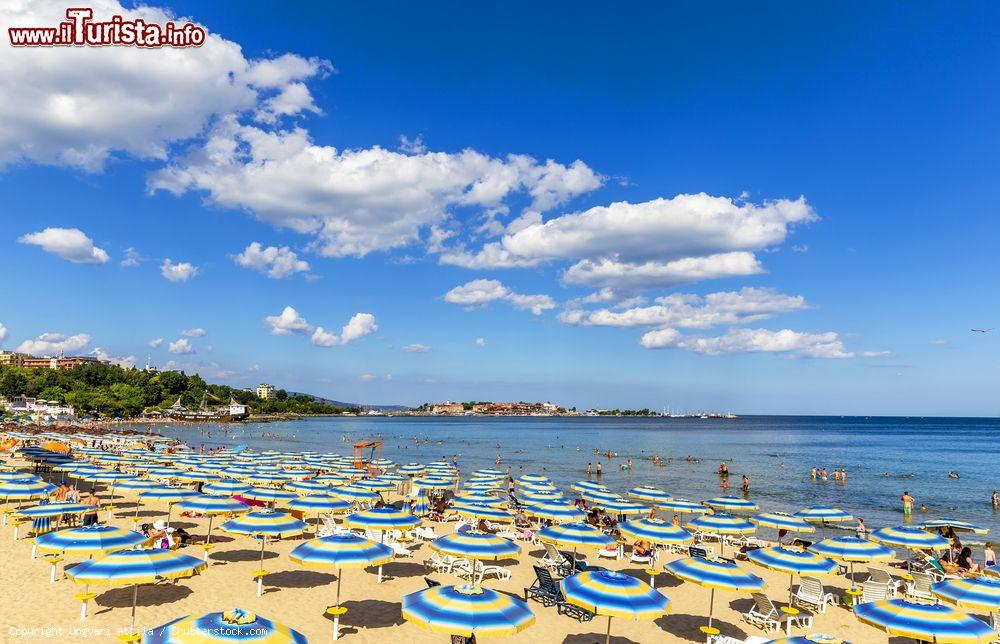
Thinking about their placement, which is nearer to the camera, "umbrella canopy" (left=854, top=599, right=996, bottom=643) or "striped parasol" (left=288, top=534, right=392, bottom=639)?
"umbrella canopy" (left=854, top=599, right=996, bottom=643)

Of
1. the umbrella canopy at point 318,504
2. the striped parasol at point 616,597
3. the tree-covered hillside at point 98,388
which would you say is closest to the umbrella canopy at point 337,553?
the striped parasol at point 616,597

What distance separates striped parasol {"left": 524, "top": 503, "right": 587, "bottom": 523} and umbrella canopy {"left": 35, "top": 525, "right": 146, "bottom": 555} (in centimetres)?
1364

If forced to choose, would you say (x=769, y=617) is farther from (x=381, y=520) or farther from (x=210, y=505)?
(x=210, y=505)

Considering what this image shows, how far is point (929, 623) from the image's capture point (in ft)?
34.0

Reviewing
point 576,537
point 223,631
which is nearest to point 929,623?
point 576,537

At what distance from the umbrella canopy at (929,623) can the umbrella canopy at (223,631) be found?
10279 millimetres

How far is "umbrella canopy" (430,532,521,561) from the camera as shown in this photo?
47.6 ft

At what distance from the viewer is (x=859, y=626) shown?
15672mm

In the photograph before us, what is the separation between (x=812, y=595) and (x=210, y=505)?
18283mm

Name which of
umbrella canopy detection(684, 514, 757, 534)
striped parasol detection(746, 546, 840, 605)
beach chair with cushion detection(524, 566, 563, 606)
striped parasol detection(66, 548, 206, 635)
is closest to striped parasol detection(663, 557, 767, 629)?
striped parasol detection(746, 546, 840, 605)

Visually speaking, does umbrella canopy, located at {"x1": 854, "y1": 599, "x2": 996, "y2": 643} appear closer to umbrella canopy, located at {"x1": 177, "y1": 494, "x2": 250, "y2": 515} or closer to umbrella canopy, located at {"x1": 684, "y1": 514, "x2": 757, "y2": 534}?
umbrella canopy, located at {"x1": 684, "y1": 514, "x2": 757, "y2": 534}

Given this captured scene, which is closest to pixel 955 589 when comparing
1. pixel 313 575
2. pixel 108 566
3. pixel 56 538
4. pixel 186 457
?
pixel 313 575

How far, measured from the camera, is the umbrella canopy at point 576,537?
16594 mm

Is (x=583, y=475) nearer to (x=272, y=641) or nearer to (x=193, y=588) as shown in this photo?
(x=193, y=588)
